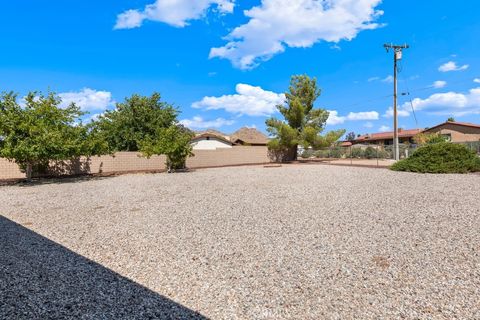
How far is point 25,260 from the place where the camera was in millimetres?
5000

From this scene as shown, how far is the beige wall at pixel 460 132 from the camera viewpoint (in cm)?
4439

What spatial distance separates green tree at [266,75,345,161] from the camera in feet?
106

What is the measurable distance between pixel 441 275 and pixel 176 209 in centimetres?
664

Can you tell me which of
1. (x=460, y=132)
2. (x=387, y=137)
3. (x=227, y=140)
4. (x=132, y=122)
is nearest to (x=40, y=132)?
(x=132, y=122)

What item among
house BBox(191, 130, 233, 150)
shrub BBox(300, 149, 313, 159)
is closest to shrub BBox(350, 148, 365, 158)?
shrub BBox(300, 149, 313, 159)

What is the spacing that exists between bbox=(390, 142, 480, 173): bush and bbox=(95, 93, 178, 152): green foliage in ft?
66.1

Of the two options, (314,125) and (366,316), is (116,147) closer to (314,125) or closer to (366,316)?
(314,125)

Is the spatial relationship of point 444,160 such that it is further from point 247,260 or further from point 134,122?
point 134,122

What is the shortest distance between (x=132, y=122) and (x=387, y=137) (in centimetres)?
4577

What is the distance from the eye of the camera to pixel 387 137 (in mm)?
57375

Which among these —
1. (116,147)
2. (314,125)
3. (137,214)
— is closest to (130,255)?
(137,214)

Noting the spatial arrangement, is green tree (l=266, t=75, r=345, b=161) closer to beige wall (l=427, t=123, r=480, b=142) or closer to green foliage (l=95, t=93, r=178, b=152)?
green foliage (l=95, t=93, r=178, b=152)

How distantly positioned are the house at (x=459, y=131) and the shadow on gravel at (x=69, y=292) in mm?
50235

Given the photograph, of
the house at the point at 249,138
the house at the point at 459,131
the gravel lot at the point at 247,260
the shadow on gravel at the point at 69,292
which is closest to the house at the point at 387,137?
the house at the point at 459,131
